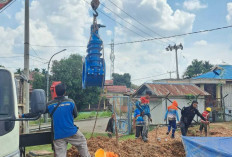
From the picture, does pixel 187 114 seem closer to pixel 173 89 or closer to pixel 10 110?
pixel 10 110

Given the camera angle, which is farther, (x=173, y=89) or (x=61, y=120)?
(x=173, y=89)

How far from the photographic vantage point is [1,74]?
3.06 metres

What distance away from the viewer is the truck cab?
2746mm

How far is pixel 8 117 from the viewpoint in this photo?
2.92m

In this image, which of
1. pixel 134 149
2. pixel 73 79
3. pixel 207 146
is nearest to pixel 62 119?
pixel 134 149

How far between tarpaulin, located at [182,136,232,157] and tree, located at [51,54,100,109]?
75.8 ft

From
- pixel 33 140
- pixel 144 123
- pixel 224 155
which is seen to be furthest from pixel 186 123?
pixel 33 140

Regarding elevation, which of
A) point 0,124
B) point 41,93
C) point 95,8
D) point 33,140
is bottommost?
point 33,140

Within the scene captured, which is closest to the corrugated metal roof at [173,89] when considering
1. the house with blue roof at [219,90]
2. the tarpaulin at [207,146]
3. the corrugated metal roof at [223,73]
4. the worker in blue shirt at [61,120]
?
the house with blue roof at [219,90]

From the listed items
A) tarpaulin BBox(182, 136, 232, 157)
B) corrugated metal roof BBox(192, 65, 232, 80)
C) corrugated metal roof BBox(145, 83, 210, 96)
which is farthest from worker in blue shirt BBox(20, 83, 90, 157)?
corrugated metal roof BBox(192, 65, 232, 80)

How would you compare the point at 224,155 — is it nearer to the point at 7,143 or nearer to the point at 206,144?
the point at 206,144

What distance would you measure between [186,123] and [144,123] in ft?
5.67

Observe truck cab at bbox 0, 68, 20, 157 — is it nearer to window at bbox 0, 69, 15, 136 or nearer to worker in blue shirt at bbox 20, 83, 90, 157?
window at bbox 0, 69, 15, 136

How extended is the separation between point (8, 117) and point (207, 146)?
15.9 feet
